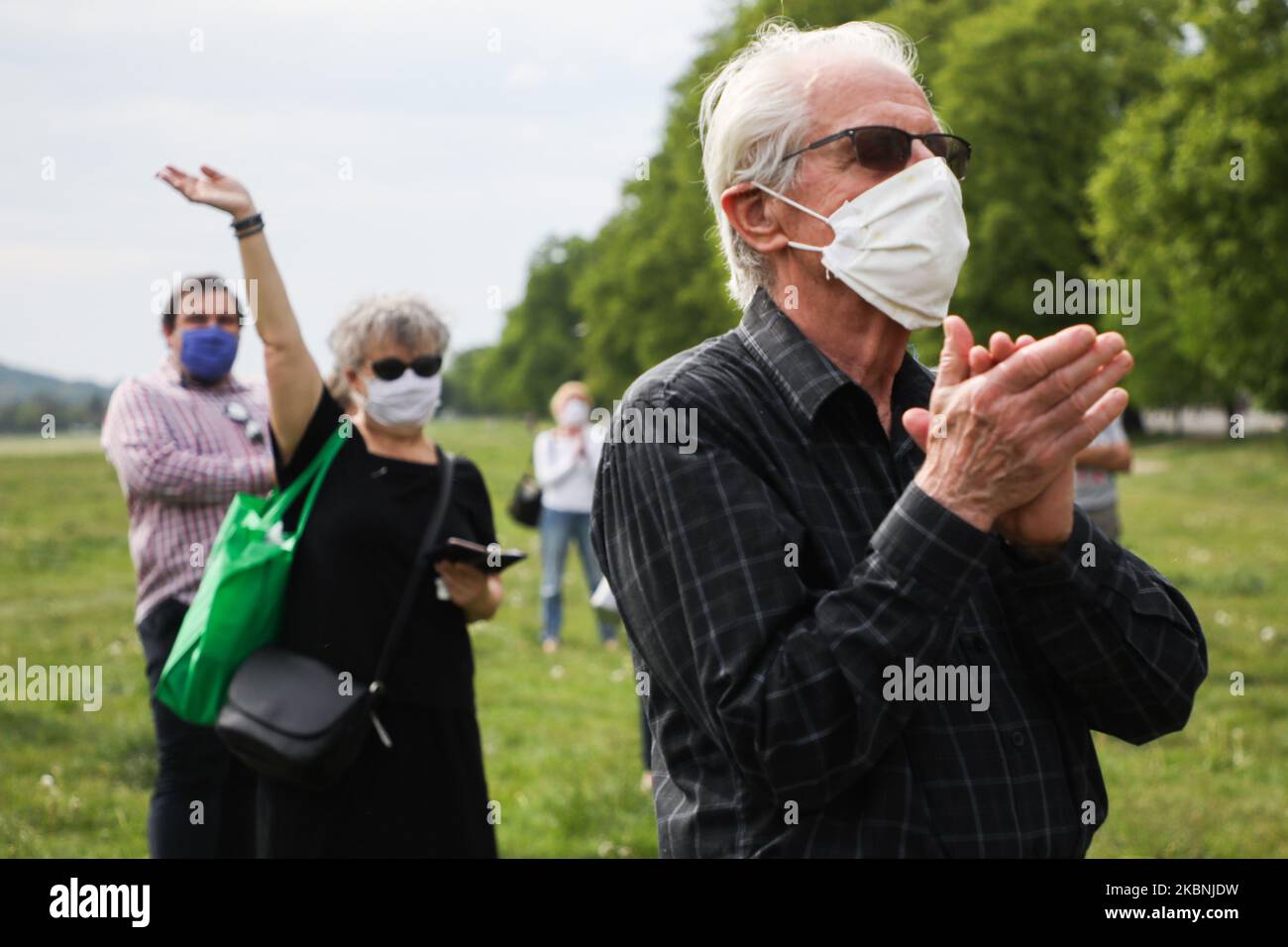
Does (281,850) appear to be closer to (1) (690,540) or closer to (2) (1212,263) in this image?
(1) (690,540)

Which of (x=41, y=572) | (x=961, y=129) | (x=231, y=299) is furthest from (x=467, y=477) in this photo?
(x=961, y=129)

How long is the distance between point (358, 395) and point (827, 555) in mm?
2862

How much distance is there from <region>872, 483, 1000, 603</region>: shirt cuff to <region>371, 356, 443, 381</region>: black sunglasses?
9.51 feet

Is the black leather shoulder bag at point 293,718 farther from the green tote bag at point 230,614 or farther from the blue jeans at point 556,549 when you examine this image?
the blue jeans at point 556,549

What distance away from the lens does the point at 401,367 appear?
15.1 feet

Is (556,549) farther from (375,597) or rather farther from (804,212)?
(804,212)

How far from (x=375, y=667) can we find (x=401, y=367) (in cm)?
103

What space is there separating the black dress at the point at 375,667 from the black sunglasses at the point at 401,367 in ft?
0.79

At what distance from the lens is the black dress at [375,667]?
13.6ft

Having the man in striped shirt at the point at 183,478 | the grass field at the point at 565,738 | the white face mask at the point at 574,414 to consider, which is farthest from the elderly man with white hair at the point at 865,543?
the white face mask at the point at 574,414

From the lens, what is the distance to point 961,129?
3397 centimetres

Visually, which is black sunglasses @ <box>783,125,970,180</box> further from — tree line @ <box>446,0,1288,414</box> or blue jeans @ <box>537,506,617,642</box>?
blue jeans @ <box>537,506,617,642</box>

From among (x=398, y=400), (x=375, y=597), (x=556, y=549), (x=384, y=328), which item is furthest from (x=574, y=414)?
(x=375, y=597)
